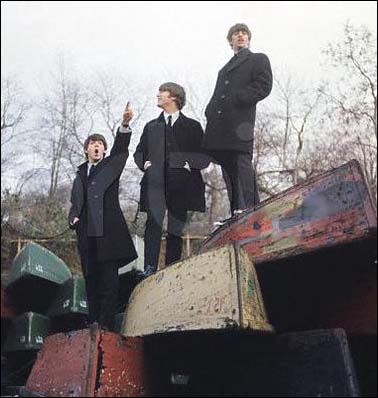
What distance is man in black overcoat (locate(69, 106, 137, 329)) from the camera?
2.99 metres

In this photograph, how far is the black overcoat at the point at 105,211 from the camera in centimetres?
302

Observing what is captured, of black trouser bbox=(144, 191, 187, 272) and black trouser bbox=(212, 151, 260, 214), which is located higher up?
black trouser bbox=(212, 151, 260, 214)

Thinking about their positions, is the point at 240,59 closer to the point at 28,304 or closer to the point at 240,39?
the point at 240,39

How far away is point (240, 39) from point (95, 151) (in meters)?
1.08

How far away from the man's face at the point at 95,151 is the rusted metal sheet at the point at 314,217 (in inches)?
45.7

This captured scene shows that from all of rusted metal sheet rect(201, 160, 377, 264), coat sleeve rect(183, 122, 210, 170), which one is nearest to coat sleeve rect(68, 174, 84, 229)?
coat sleeve rect(183, 122, 210, 170)

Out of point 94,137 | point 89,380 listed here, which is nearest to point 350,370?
point 89,380

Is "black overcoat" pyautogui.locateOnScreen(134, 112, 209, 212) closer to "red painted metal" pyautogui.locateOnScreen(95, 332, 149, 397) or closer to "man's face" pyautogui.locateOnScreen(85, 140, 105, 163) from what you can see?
"man's face" pyautogui.locateOnScreen(85, 140, 105, 163)

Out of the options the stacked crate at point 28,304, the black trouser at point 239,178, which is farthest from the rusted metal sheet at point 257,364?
the stacked crate at point 28,304

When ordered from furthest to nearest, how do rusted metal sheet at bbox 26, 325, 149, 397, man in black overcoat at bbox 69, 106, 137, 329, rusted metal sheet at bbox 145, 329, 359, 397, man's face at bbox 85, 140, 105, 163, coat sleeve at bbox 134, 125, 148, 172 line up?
coat sleeve at bbox 134, 125, 148, 172 < man's face at bbox 85, 140, 105, 163 < man in black overcoat at bbox 69, 106, 137, 329 < rusted metal sheet at bbox 26, 325, 149, 397 < rusted metal sheet at bbox 145, 329, 359, 397

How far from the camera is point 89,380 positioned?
1.91 meters

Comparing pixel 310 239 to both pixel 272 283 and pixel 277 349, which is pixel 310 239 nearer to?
pixel 272 283

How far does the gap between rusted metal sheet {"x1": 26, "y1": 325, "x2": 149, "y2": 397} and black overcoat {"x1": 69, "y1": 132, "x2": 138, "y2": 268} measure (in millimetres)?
860

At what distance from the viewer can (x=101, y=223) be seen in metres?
3.11
